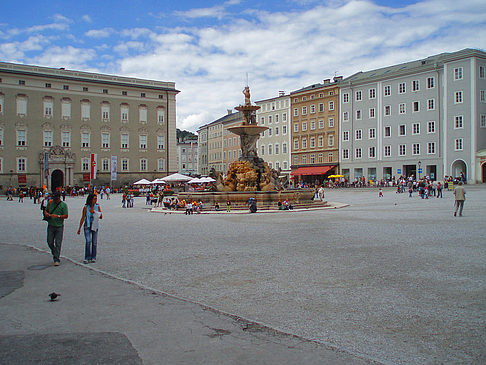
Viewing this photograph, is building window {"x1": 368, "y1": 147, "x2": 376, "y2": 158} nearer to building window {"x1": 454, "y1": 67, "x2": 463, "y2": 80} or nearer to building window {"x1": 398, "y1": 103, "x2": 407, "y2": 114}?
building window {"x1": 398, "y1": 103, "x2": 407, "y2": 114}

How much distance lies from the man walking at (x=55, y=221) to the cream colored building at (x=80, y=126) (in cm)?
4814

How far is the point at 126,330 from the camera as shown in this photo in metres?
5.53

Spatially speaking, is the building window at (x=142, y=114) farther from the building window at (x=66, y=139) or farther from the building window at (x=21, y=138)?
the building window at (x=21, y=138)

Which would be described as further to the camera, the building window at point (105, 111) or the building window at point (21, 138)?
the building window at point (105, 111)

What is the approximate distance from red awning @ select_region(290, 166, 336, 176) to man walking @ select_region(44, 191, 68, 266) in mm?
65811

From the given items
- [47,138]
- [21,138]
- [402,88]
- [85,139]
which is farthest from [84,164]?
[402,88]

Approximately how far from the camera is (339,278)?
8.33 m

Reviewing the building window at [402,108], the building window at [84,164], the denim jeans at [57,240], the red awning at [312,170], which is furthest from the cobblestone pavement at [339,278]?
the red awning at [312,170]

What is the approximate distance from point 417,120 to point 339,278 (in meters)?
58.7

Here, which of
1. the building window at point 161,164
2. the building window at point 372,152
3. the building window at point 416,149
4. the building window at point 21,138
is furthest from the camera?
the building window at point 161,164

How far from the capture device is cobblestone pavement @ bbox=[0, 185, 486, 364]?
5324 mm

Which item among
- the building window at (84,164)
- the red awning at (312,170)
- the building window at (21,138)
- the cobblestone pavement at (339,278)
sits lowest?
the cobblestone pavement at (339,278)

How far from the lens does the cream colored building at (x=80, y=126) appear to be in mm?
63094

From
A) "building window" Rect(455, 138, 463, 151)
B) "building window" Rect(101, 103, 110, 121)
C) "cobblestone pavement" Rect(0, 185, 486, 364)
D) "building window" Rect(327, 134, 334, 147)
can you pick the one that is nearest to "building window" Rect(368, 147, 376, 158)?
"building window" Rect(327, 134, 334, 147)
